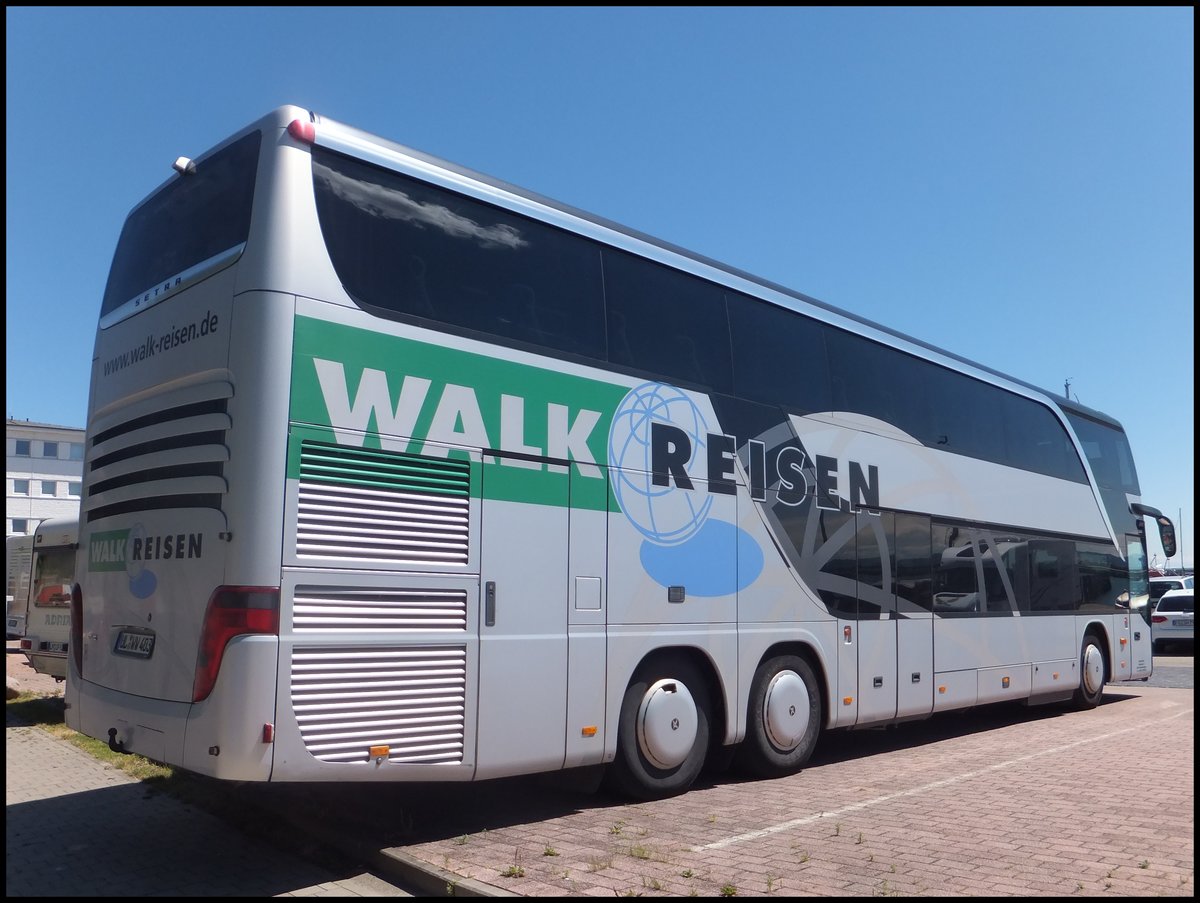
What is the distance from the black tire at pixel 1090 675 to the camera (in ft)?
49.6

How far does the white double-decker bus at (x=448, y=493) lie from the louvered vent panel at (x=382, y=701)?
20mm

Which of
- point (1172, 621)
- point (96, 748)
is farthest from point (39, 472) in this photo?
point (1172, 621)

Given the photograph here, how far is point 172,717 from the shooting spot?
5984 millimetres

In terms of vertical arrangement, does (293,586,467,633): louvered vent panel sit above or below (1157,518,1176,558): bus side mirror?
below

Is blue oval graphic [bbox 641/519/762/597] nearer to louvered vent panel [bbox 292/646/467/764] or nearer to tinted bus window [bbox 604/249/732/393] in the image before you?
tinted bus window [bbox 604/249/732/393]

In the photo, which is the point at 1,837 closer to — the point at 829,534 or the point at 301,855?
the point at 301,855

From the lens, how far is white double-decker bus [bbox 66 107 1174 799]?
5.89 metres

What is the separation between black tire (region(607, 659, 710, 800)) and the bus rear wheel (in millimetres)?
9223

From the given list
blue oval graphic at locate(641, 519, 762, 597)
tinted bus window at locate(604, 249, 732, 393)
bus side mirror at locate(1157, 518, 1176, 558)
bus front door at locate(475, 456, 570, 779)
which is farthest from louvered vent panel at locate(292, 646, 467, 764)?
bus side mirror at locate(1157, 518, 1176, 558)

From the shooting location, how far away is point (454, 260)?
272 inches

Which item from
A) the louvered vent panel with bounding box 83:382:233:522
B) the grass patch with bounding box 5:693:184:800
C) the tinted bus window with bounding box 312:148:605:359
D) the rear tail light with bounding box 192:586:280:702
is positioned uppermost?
the tinted bus window with bounding box 312:148:605:359

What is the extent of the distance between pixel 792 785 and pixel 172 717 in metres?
5.39

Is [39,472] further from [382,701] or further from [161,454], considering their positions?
[382,701]

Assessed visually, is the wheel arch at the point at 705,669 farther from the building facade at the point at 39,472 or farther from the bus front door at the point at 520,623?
the building facade at the point at 39,472
